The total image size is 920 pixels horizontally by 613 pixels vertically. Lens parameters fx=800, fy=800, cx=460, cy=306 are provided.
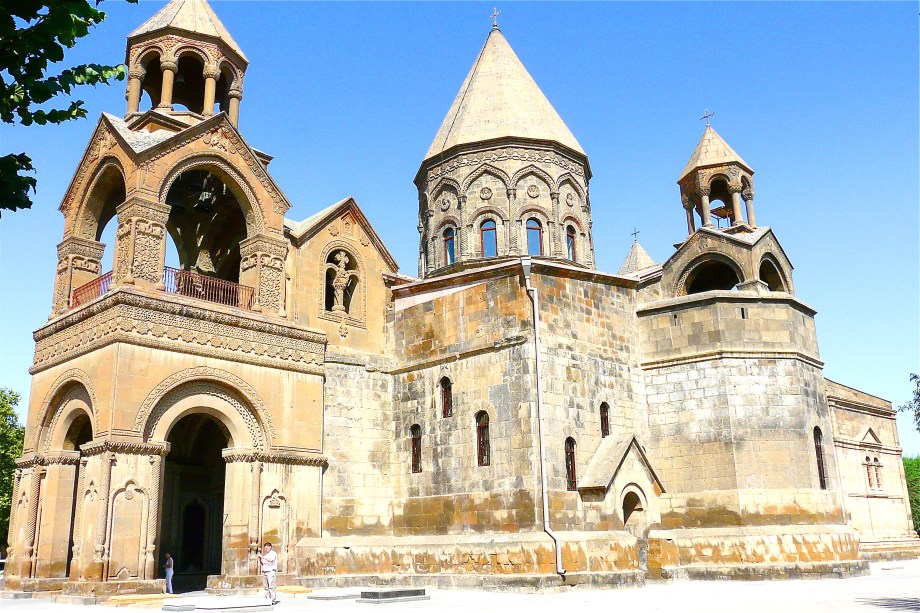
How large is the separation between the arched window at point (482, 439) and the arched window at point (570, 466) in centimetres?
174

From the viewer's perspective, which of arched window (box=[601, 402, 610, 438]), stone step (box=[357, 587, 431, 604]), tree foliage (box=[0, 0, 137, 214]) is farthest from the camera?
arched window (box=[601, 402, 610, 438])

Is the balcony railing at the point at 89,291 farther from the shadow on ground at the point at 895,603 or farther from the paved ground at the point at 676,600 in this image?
the shadow on ground at the point at 895,603

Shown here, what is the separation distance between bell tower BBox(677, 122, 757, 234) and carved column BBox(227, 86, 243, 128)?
45.6 feet

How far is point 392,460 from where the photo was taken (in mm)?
19922

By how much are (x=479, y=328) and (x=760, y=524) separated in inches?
311

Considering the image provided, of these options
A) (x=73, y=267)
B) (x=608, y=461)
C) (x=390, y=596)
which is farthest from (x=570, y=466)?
(x=73, y=267)

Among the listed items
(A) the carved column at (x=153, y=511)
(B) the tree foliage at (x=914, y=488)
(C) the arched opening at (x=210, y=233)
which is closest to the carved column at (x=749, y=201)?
(C) the arched opening at (x=210, y=233)

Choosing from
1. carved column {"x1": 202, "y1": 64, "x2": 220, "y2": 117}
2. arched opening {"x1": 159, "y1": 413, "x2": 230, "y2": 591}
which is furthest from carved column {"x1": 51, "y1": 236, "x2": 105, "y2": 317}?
carved column {"x1": 202, "y1": 64, "x2": 220, "y2": 117}

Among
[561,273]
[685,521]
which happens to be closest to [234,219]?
[561,273]

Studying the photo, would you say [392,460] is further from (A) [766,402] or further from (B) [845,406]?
(B) [845,406]

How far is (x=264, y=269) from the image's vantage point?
61.1ft

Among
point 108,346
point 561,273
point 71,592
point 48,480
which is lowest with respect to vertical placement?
point 71,592

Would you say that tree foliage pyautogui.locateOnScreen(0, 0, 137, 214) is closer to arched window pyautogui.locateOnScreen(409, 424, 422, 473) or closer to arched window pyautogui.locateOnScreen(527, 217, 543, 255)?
arched window pyautogui.locateOnScreen(409, 424, 422, 473)

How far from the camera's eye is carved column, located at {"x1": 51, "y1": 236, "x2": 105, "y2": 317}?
709 inches
